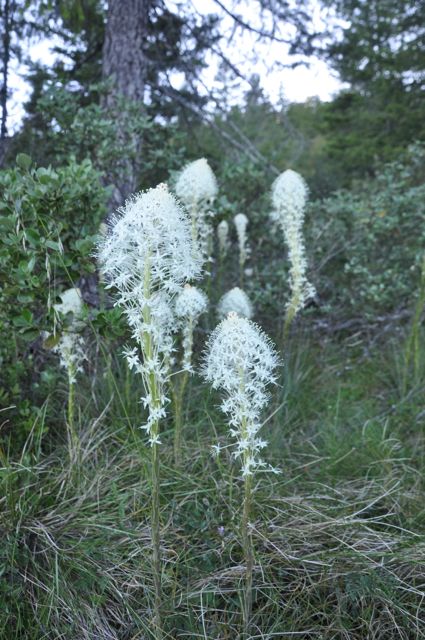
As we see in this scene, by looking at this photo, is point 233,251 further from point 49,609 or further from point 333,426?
point 49,609

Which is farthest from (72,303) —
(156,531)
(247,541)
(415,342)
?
(415,342)

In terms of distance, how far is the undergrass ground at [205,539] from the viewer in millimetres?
2465

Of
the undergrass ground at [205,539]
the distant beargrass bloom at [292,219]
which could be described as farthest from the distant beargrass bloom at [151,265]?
the distant beargrass bloom at [292,219]

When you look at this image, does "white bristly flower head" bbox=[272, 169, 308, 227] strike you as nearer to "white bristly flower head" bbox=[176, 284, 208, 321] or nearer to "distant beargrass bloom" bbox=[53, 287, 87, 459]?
"white bristly flower head" bbox=[176, 284, 208, 321]

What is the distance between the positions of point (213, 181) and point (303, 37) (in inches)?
131

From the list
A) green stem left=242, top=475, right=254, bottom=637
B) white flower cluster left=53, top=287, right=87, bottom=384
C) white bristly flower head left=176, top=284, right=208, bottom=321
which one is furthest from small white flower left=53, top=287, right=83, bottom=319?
green stem left=242, top=475, right=254, bottom=637

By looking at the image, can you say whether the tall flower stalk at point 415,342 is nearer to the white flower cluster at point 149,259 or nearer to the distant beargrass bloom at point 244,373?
the distant beargrass bloom at point 244,373

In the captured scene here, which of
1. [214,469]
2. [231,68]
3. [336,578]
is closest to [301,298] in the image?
[214,469]

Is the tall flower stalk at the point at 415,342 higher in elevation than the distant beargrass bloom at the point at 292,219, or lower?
lower

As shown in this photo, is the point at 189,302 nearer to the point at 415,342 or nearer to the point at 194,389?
the point at 194,389

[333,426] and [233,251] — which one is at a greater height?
[233,251]

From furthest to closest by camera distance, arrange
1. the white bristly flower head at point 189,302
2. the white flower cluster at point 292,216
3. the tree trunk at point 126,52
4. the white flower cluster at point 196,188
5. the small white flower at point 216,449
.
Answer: the tree trunk at point 126,52
the white flower cluster at point 292,216
the white flower cluster at point 196,188
the white bristly flower head at point 189,302
the small white flower at point 216,449

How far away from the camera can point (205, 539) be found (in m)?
2.80

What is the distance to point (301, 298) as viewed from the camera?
4.16 meters
